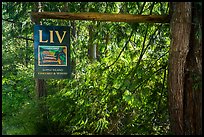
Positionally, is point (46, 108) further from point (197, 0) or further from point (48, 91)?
point (197, 0)

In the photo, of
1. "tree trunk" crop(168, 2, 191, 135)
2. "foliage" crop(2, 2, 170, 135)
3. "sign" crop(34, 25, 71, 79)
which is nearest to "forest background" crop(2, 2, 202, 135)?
"foliage" crop(2, 2, 170, 135)

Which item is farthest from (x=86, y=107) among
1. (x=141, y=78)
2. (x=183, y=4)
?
(x=183, y=4)

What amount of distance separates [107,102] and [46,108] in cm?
269

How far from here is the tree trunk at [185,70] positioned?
9.26 ft

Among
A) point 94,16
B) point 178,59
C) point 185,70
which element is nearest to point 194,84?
point 185,70

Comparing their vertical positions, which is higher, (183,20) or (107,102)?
(183,20)

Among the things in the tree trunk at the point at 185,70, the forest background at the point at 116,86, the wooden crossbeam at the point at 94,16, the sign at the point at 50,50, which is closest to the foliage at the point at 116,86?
the forest background at the point at 116,86

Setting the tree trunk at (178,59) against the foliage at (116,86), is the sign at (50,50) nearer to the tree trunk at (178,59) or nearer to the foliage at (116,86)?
the foliage at (116,86)

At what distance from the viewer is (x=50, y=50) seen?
3.20 metres

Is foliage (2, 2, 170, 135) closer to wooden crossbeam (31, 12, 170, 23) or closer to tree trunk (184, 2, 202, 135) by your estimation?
wooden crossbeam (31, 12, 170, 23)

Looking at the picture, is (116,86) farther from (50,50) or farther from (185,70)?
(185,70)

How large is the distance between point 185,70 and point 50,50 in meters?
1.40

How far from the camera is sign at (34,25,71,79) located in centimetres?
318

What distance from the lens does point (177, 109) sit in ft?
9.61
